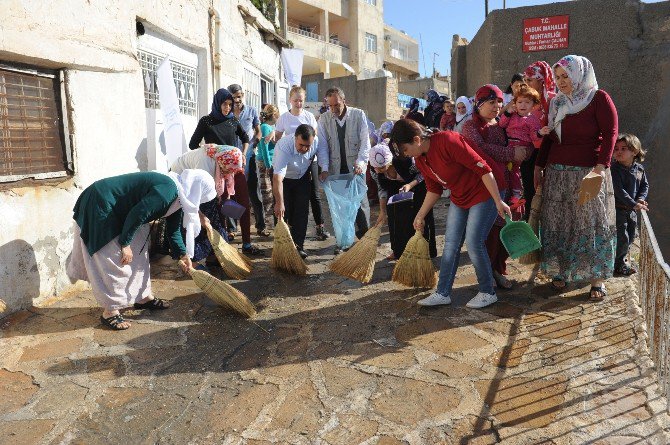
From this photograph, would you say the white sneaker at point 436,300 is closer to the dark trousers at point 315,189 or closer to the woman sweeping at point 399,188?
the woman sweeping at point 399,188

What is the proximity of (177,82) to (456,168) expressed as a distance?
183 inches

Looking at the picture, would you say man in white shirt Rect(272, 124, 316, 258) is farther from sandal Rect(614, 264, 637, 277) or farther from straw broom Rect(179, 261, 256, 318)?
sandal Rect(614, 264, 637, 277)

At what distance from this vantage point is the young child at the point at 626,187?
4.73 meters

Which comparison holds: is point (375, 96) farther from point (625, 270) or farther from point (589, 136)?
point (589, 136)

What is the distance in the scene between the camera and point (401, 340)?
12.1ft

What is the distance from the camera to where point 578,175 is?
13.8 ft

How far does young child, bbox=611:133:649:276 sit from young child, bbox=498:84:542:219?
85 cm

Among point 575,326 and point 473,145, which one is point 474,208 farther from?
point 575,326

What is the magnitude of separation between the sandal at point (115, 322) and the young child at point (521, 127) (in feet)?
11.2

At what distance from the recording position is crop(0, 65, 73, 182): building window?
4.25 metres

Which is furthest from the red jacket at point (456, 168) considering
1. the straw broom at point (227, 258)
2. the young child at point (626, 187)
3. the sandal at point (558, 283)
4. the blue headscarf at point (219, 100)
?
the blue headscarf at point (219, 100)

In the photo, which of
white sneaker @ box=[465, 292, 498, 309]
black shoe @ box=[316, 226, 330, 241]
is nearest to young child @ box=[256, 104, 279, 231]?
black shoe @ box=[316, 226, 330, 241]

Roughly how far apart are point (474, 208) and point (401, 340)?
3.89ft

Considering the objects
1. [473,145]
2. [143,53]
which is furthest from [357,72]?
[473,145]
